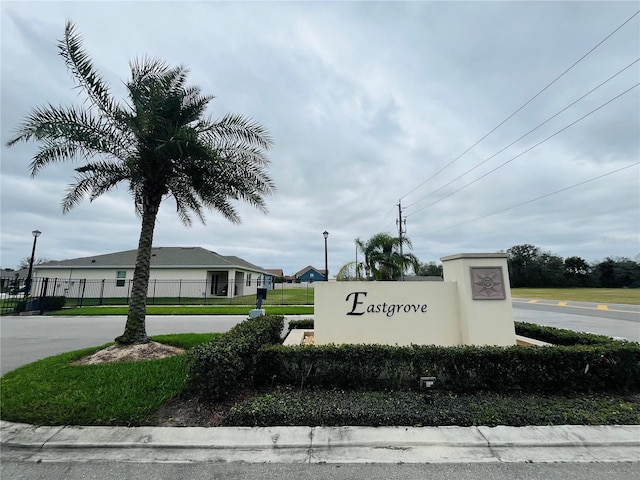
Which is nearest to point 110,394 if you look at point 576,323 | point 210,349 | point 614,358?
point 210,349

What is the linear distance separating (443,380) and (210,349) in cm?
348

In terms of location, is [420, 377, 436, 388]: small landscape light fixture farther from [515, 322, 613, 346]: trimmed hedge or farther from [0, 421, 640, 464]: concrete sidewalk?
[515, 322, 613, 346]: trimmed hedge

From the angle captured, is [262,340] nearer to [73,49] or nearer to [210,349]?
[210,349]

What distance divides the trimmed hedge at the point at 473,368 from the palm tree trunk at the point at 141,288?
4.18 m

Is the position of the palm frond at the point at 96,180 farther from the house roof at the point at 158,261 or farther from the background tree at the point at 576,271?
the background tree at the point at 576,271

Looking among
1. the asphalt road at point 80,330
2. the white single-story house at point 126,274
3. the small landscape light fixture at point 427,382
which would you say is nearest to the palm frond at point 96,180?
the asphalt road at point 80,330

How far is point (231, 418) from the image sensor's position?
3.79 m

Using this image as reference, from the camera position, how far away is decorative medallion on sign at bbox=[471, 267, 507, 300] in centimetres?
586

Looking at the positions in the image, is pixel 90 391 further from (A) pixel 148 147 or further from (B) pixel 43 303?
(B) pixel 43 303

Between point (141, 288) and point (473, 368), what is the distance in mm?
7038

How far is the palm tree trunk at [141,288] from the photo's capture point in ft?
23.3

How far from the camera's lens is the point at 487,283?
5.93 m

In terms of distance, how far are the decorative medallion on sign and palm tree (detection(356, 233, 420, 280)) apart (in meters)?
9.63

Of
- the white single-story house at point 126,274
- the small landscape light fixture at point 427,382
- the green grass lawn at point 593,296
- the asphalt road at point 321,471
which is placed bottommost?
the asphalt road at point 321,471
